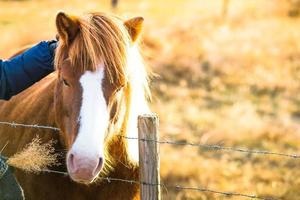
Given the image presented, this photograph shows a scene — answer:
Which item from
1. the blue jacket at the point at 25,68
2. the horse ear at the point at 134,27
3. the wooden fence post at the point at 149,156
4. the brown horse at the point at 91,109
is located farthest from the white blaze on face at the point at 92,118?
the blue jacket at the point at 25,68

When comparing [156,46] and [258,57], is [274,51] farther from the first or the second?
[156,46]

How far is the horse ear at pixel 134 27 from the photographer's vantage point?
146 inches

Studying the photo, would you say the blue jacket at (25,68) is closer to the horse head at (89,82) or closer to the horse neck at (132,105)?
the horse head at (89,82)

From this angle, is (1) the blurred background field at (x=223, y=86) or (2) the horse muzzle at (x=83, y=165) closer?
(2) the horse muzzle at (x=83, y=165)

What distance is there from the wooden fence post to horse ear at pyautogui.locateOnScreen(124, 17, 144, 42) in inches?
25.1

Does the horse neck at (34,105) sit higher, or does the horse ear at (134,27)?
the horse ear at (134,27)

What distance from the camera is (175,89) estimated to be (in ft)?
38.9

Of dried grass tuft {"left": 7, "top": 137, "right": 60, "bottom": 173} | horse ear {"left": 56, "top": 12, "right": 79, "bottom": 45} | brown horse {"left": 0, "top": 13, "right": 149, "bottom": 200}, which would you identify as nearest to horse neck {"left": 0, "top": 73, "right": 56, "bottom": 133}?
brown horse {"left": 0, "top": 13, "right": 149, "bottom": 200}

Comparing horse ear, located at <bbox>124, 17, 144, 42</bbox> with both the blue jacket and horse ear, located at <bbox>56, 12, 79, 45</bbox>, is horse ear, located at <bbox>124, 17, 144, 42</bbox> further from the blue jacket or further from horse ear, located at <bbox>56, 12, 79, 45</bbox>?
the blue jacket

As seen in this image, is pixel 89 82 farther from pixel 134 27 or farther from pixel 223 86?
pixel 223 86

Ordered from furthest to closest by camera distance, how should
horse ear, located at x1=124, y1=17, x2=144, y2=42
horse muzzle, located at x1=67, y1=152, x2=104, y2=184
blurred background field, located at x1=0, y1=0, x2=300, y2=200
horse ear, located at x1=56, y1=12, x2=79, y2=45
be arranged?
blurred background field, located at x1=0, y1=0, x2=300, y2=200
horse ear, located at x1=124, y1=17, x2=144, y2=42
horse ear, located at x1=56, y1=12, x2=79, y2=45
horse muzzle, located at x1=67, y1=152, x2=104, y2=184

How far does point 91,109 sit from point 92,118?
0.06 metres

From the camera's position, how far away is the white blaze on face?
3.00 metres

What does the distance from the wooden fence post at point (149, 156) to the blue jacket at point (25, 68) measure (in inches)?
46.4
